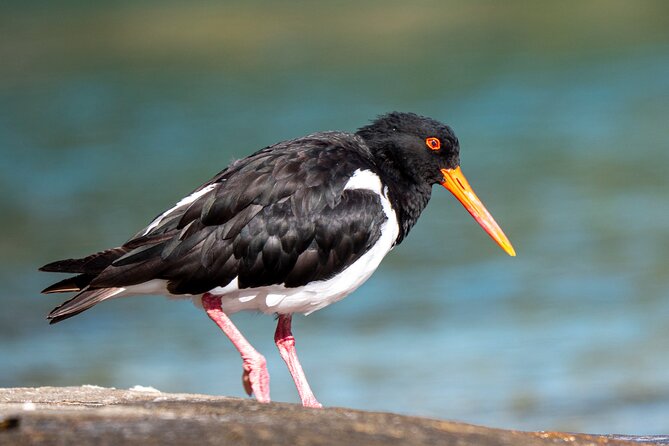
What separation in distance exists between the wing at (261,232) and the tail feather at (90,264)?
6cm

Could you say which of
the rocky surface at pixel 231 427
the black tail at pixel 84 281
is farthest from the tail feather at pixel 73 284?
the rocky surface at pixel 231 427

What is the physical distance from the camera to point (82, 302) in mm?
6363

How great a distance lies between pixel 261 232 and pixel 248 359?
0.72 metres

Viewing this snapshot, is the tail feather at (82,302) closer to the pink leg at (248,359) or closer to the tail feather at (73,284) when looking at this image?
the tail feather at (73,284)

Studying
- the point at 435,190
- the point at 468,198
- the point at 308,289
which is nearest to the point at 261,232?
the point at 308,289

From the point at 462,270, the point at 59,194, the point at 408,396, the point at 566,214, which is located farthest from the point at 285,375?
the point at 59,194

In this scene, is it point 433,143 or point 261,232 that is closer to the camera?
point 261,232

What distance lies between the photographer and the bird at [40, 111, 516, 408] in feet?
21.0

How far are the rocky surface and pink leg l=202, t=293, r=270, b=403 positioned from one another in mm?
1133

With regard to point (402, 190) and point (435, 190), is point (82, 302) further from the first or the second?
point (435, 190)

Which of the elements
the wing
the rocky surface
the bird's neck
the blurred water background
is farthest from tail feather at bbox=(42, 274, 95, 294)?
the blurred water background

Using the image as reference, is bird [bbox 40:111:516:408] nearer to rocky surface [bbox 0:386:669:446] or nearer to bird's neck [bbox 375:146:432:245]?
bird's neck [bbox 375:146:432:245]

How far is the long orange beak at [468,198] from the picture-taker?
300 inches

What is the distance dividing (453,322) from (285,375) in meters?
2.12
